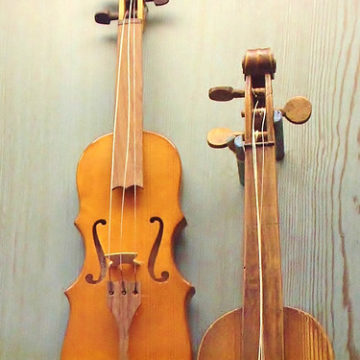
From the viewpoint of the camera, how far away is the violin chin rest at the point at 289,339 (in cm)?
108

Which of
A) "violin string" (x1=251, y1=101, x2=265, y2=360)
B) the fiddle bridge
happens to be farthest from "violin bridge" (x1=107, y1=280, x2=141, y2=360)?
"violin string" (x1=251, y1=101, x2=265, y2=360)

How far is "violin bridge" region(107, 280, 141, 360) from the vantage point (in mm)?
1264

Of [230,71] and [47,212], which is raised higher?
[230,71]

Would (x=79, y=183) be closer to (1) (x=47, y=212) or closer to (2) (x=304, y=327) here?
(1) (x=47, y=212)

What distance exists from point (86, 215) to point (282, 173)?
0.39 m

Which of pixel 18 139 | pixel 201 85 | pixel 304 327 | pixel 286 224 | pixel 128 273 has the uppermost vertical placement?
pixel 201 85

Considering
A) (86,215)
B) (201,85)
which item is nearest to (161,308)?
(86,215)

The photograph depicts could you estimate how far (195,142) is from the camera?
4.98ft

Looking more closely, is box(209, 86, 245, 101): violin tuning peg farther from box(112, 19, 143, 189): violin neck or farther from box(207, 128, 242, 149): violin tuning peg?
box(112, 19, 143, 189): violin neck

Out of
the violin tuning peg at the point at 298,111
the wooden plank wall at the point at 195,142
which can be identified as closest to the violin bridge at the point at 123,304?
the wooden plank wall at the point at 195,142

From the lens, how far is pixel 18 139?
1602 millimetres

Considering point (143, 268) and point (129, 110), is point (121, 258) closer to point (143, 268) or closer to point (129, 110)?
point (143, 268)

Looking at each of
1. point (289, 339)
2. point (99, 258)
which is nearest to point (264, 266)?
point (289, 339)

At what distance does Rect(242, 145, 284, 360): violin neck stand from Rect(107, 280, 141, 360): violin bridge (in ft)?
0.84
